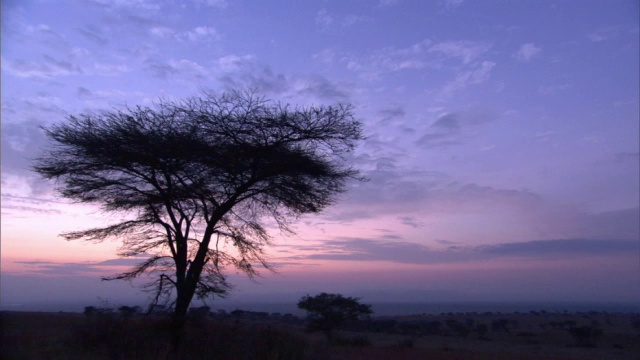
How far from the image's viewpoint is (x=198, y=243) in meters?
16.3

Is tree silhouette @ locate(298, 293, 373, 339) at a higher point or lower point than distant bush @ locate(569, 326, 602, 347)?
higher

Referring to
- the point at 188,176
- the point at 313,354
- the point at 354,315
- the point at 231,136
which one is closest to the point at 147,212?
the point at 188,176

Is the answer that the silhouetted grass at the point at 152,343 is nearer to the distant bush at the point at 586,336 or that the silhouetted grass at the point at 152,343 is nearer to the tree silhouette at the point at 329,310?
the tree silhouette at the point at 329,310

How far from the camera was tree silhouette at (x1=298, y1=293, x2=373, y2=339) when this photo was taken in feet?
124

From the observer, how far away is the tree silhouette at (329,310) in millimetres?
37938

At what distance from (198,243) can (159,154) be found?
114 inches

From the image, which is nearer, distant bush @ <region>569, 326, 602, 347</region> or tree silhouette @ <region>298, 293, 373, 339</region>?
tree silhouette @ <region>298, 293, 373, 339</region>

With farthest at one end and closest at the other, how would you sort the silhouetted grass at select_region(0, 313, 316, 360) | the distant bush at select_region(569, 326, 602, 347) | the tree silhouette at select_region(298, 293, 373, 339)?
the distant bush at select_region(569, 326, 602, 347)
the tree silhouette at select_region(298, 293, 373, 339)
the silhouetted grass at select_region(0, 313, 316, 360)

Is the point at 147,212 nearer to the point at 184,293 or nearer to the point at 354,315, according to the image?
the point at 184,293

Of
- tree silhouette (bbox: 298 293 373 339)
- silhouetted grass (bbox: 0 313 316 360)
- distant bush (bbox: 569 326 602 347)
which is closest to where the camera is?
silhouetted grass (bbox: 0 313 316 360)

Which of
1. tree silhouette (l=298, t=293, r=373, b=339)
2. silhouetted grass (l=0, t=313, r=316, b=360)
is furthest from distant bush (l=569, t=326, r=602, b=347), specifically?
silhouetted grass (l=0, t=313, r=316, b=360)

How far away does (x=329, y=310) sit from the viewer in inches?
1505

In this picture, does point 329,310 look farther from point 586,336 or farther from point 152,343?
point 152,343

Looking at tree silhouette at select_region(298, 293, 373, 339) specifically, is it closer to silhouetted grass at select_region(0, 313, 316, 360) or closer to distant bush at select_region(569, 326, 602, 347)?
distant bush at select_region(569, 326, 602, 347)
